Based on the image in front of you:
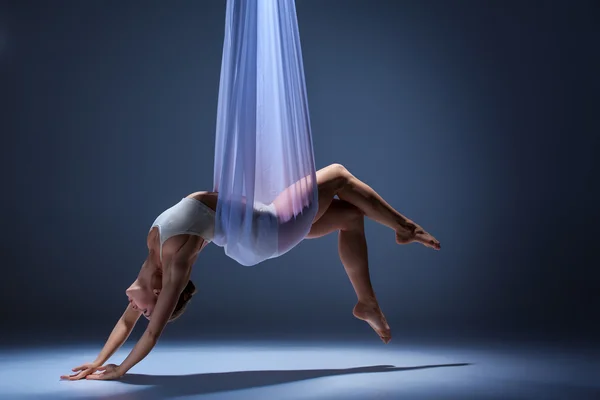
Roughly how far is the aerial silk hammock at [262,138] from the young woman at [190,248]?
69 millimetres

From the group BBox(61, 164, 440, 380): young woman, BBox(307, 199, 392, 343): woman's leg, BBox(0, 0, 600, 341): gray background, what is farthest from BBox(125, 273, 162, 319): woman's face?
BBox(0, 0, 600, 341): gray background

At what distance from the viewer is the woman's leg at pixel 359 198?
12.4 ft

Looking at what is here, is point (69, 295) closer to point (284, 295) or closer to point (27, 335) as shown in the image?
point (27, 335)

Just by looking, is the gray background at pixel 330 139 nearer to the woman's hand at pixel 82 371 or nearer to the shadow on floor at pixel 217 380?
the shadow on floor at pixel 217 380

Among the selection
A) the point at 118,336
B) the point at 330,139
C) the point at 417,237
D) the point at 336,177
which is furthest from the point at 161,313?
the point at 330,139

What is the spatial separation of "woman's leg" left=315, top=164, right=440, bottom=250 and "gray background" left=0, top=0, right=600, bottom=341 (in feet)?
6.22

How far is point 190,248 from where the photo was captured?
341 cm

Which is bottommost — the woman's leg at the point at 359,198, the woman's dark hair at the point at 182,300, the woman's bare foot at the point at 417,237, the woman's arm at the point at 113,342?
the woman's arm at the point at 113,342

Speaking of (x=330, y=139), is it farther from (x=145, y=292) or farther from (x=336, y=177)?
(x=145, y=292)

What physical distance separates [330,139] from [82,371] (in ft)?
9.87

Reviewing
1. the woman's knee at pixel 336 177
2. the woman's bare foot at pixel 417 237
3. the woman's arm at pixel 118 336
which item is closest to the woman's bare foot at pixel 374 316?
the woman's bare foot at pixel 417 237

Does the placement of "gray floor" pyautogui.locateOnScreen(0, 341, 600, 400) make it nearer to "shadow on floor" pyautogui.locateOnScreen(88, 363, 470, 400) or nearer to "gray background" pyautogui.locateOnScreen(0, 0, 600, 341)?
"shadow on floor" pyautogui.locateOnScreen(88, 363, 470, 400)

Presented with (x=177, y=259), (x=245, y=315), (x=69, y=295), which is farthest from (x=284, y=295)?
(x=177, y=259)

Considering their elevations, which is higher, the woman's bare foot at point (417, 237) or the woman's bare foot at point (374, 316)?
the woman's bare foot at point (417, 237)
